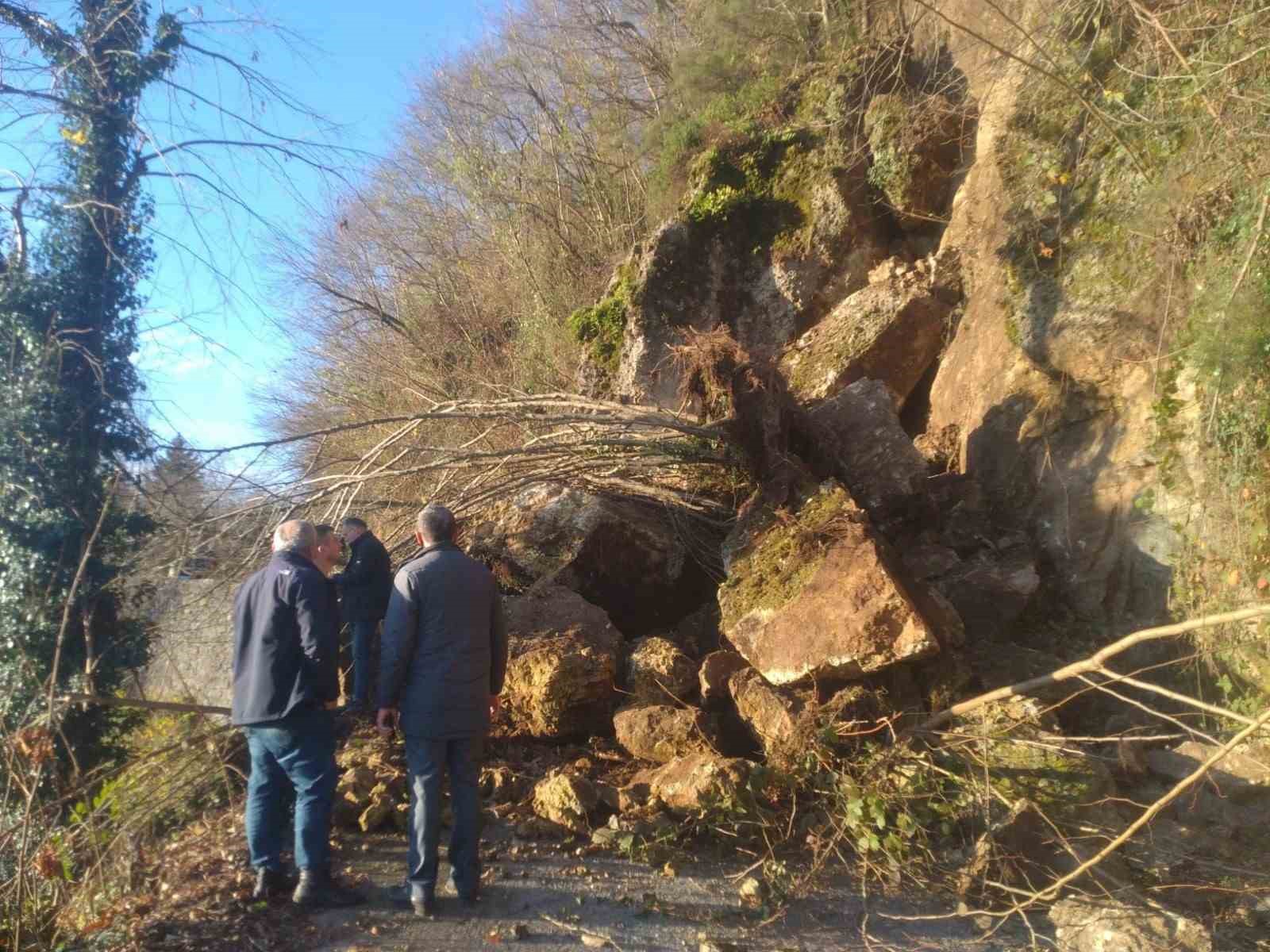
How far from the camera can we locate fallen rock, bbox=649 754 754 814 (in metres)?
4.67

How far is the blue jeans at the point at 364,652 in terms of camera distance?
5864 mm

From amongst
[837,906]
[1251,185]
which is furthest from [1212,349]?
[837,906]

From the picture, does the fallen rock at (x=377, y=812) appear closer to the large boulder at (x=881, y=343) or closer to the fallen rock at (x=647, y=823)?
the fallen rock at (x=647, y=823)

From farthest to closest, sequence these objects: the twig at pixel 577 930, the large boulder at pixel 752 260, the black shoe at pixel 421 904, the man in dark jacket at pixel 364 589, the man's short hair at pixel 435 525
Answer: the large boulder at pixel 752 260, the man in dark jacket at pixel 364 589, the man's short hair at pixel 435 525, the black shoe at pixel 421 904, the twig at pixel 577 930

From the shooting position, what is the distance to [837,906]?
4281 mm

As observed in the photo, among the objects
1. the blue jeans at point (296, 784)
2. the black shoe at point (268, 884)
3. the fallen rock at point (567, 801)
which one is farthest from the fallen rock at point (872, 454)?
the black shoe at point (268, 884)

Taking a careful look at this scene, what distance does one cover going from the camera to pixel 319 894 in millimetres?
Result: 4059

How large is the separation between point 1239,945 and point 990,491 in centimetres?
387

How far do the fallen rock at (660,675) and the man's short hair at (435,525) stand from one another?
5.87 ft

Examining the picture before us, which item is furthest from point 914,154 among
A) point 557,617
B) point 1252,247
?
point 557,617

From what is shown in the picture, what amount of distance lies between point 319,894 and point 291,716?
794 millimetres

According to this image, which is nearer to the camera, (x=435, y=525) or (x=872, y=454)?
(x=435, y=525)

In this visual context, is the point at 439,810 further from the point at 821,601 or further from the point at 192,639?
the point at 192,639

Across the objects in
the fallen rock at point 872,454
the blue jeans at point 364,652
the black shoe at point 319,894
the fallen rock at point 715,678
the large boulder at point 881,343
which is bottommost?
the black shoe at point 319,894
